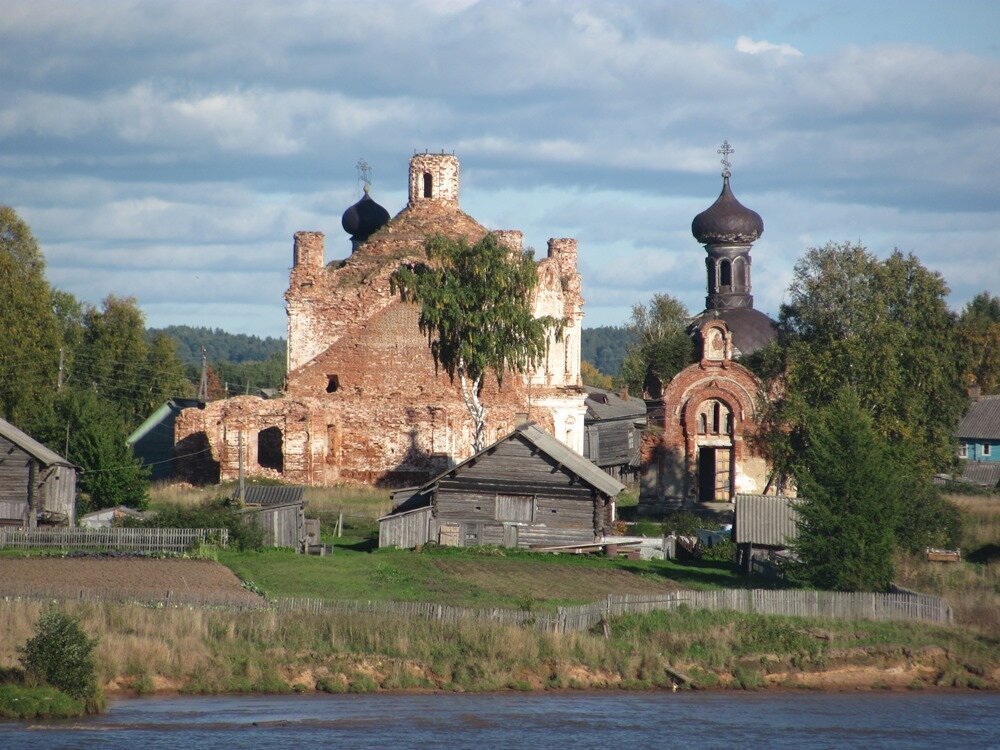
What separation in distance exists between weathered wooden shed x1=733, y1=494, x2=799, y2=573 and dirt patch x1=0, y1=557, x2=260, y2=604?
36.2 feet

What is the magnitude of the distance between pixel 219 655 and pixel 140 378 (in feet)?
152

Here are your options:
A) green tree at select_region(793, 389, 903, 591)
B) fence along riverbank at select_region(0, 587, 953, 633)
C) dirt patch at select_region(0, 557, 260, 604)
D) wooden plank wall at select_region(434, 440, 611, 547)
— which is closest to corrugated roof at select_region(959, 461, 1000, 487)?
wooden plank wall at select_region(434, 440, 611, 547)

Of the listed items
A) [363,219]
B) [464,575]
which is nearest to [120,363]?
[363,219]

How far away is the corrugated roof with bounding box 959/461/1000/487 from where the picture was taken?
58684 millimetres

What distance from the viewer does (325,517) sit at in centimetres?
4316

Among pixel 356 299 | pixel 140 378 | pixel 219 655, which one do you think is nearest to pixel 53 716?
pixel 219 655

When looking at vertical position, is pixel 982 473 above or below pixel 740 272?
below

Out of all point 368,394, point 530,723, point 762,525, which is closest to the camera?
point 530,723

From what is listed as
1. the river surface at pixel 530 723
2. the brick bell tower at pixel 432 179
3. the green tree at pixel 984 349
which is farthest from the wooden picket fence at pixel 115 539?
the green tree at pixel 984 349

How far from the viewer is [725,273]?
202 ft

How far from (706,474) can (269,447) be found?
13.5 metres

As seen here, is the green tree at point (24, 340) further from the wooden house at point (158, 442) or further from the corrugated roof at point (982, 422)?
the corrugated roof at point (982, 422)

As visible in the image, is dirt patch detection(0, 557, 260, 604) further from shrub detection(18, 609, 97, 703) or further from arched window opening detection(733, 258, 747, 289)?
arched window opening detection(733, 258, 747, 289)

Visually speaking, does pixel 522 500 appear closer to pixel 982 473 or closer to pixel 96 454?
pixel 96 454
